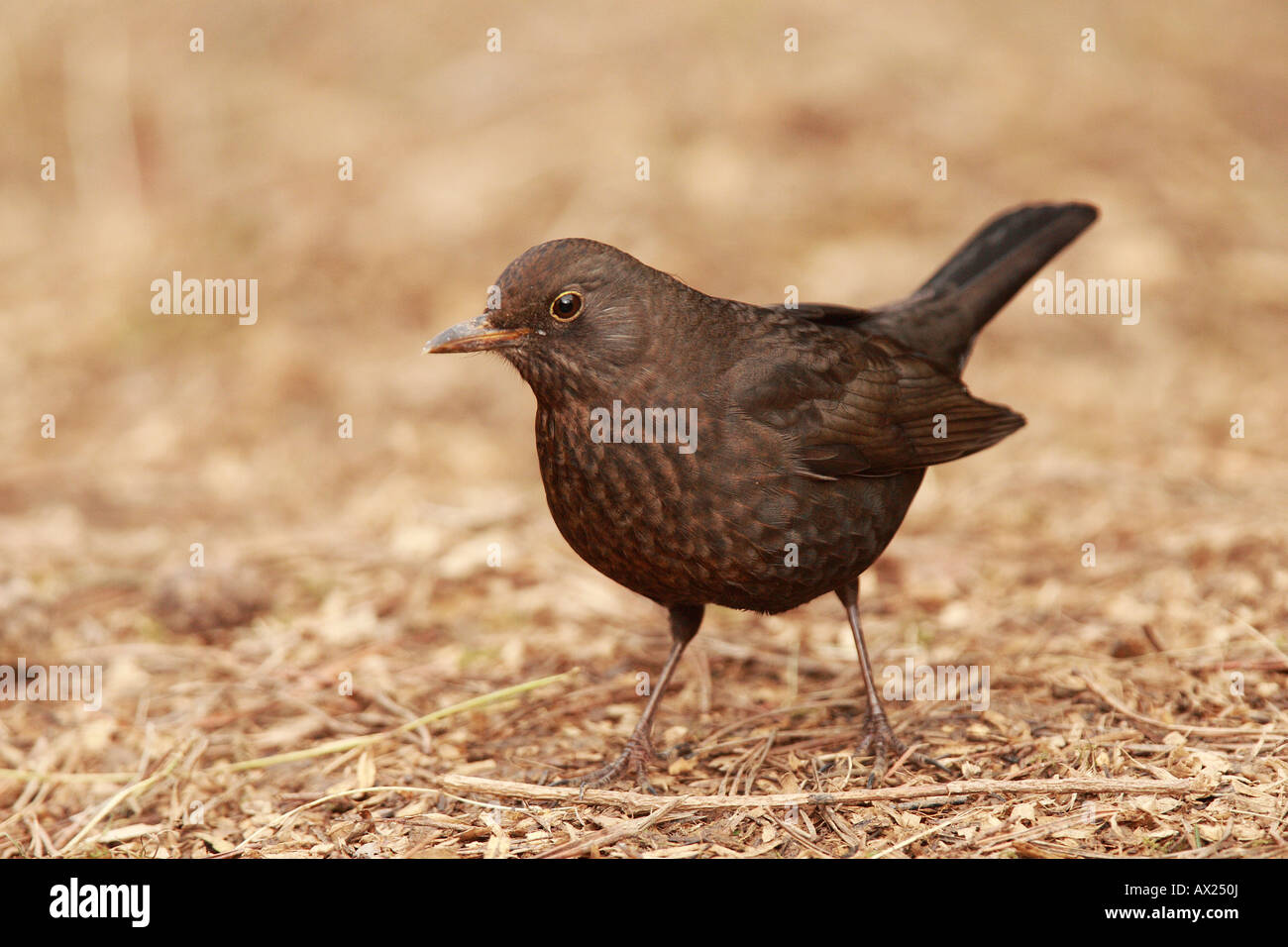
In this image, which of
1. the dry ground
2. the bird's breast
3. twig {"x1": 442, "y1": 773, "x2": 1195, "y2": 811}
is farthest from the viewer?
the dry ground

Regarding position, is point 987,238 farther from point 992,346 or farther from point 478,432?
point 478,432

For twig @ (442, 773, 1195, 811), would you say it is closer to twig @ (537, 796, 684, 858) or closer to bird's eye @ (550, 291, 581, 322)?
twig @ (537, 796, 684, 858)

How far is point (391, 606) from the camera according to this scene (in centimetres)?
593

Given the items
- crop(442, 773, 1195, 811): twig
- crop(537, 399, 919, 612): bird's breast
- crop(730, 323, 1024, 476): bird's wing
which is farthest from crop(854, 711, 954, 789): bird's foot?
crop(730, 323, 1024, 476): bird's wing

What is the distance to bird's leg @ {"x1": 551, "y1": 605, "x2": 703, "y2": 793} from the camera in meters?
4.23

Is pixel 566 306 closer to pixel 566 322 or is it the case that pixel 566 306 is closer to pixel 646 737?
→ pixel 566 322

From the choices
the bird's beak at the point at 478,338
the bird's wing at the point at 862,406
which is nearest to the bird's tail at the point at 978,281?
the bird's wing at the point at 862,406

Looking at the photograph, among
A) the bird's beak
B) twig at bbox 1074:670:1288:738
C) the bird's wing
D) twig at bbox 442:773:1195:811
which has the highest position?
the bird's beak

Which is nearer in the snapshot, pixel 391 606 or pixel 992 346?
pixel 391 606

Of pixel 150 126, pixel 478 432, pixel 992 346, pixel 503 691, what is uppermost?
pixel 150 126

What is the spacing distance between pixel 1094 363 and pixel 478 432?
405cm

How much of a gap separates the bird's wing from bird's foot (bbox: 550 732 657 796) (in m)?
1.12
